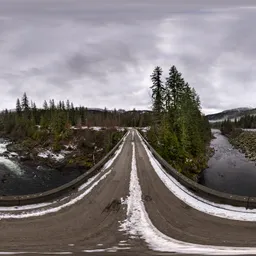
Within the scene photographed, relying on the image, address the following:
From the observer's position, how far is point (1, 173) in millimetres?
28438

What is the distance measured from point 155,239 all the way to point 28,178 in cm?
2327

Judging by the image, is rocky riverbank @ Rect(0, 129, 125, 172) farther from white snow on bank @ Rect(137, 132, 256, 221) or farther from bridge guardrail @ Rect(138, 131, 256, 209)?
bridge guardrail @ Rect(138, 131, 256, 209)

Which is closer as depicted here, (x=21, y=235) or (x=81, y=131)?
(x=21, y=235)

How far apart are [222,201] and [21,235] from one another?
6662 mm

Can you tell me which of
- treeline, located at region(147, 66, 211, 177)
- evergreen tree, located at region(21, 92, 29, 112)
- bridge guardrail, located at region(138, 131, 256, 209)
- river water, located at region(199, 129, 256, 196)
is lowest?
river water, located at region(199, 129, 256, 196)

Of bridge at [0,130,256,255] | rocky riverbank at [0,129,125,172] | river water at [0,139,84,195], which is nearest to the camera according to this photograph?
bridge at [0,130,256,255]

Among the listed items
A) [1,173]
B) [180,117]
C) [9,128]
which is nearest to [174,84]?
[180,117]

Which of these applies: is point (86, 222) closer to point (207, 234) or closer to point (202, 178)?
point (207, 234)

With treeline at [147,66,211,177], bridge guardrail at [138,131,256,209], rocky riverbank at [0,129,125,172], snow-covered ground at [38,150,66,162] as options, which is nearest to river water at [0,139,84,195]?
rocky riverbank at [0,129,125,172]

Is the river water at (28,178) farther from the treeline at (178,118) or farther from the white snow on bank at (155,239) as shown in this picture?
the white snow on bank at (155,239)

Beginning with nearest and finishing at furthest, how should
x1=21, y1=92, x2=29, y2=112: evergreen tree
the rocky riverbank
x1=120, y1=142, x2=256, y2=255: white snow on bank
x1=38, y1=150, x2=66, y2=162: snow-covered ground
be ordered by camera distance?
1. x1=120, y1=142, x2=256, y2=255: white snow on bank
2. the rocky riverbank
3. x1=38, y1=150, x2=66, y2=162: snow-covered ground
4. x1=21, y1=92, x2=29, y2=112: evergreen tree

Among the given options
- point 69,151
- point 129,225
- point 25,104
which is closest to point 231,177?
point 129,225

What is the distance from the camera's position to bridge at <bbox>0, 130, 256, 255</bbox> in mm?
5926

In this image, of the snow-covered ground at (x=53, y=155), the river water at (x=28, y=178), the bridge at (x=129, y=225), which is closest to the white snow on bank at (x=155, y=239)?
the bridge at (x=129, y=225)
